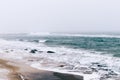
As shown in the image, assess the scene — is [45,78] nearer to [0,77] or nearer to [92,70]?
[0,77]

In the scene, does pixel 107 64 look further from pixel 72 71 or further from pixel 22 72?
pixel 22 72

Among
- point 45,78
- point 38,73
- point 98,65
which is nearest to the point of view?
point 45,78

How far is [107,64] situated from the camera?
88.0ft

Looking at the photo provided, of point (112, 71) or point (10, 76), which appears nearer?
point (10, 76)

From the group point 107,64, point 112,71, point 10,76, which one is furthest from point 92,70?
point 10,76

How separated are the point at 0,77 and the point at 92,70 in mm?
8380

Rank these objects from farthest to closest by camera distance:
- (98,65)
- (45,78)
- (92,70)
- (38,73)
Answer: (98,65), (92,70), (38,73), (45,78)

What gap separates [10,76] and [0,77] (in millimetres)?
861

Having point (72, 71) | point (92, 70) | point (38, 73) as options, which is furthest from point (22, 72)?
point (92, 70)

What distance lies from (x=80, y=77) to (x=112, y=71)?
3826mm

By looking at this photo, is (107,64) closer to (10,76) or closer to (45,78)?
(45,78)

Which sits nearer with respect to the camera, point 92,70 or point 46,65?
point 92,70

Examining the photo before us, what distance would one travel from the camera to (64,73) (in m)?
22.2

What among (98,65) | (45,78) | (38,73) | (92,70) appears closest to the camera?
(45,78)
